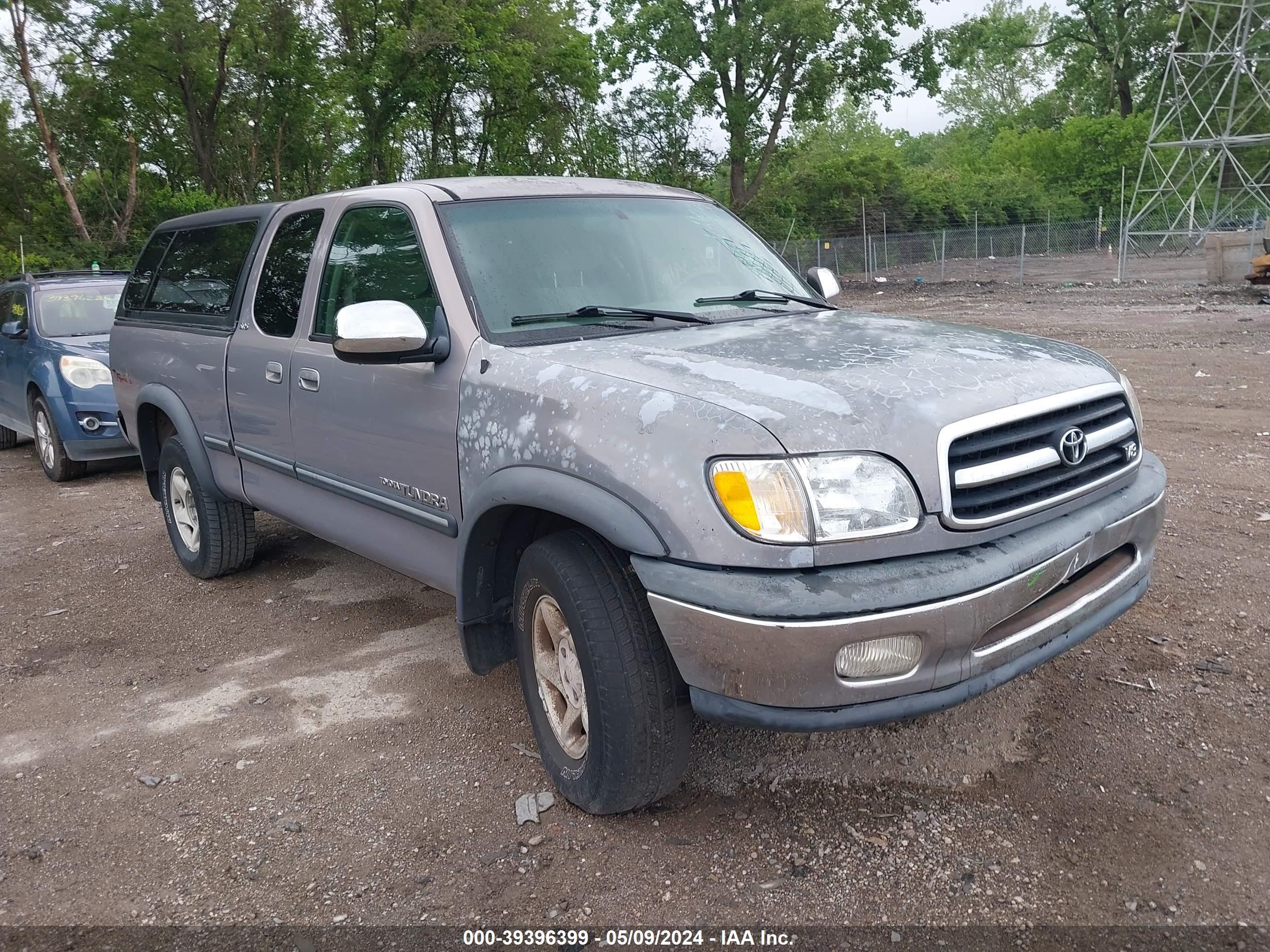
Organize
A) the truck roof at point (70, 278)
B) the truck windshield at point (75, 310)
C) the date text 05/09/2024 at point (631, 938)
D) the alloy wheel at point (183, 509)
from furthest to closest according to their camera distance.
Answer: the truck roof at point (70, 278) < the truck windshield at point (75, 310) < the alloy wheel at point (183, 509) < the date text 05/09/2024 at point (631, 938)

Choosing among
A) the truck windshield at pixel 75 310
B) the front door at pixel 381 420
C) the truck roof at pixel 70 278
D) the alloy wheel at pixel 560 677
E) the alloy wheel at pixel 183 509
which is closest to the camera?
the alloy wheel at pixel 560 677

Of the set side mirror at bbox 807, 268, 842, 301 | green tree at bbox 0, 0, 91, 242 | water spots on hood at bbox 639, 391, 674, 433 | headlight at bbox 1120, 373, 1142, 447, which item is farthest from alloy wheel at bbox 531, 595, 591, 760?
green tree at bbox 0, 0, 91, 242

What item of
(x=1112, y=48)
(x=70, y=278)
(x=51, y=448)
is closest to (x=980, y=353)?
(x=51, y=448)

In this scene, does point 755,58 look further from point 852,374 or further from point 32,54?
point 852,374

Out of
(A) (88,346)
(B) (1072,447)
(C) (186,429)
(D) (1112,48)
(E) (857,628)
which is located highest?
(D) (1112,48)

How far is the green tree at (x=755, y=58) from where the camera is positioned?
34.3 metres

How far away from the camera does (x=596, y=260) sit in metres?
3.83

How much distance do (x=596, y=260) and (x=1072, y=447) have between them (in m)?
1.79

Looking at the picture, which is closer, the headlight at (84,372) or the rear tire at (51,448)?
the headlight at (84,372)

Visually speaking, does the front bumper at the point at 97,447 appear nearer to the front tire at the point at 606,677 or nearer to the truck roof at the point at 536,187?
the truck roof at the point at 536,187

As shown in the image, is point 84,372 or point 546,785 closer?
point 546,785

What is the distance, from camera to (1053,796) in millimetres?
3100

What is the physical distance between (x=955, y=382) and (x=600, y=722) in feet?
4.39

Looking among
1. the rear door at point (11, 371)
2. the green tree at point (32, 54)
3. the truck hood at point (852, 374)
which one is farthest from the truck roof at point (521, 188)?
the green tree at point (32, 54)
